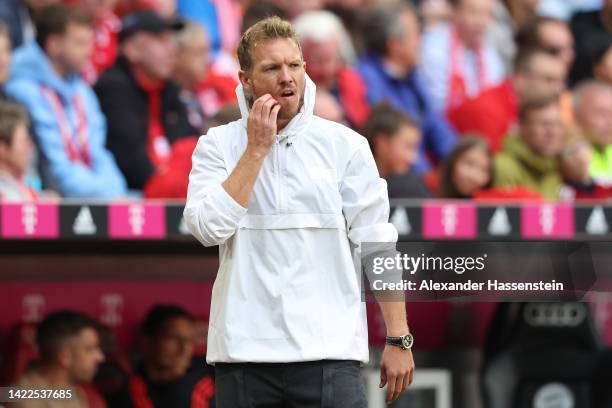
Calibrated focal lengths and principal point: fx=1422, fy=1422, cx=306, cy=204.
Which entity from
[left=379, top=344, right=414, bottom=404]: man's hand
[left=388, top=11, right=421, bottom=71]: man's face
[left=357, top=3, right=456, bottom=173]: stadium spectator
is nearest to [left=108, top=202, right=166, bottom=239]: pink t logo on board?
[left=379, top=344, right=414, bottom=404]: man's hand

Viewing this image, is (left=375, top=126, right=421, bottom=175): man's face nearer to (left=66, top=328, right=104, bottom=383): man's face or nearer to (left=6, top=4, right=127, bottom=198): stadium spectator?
(left=6, top=4, right=127, bottom=198): stadium spectator

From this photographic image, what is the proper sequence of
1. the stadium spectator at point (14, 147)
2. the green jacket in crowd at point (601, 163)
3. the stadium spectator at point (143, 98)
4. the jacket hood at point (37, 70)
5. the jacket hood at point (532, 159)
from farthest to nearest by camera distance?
the green jacket in crowd at point (601, 163) → the jacket hood at point (532, 159) → the stadium spectator at point (143, 98) → the jacket hood at point (37, 70) → the stadium spectator at point (14, 147)

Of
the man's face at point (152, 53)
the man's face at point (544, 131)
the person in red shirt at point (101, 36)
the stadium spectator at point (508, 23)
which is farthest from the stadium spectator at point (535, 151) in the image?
the person in red shirt at point (101, 36)

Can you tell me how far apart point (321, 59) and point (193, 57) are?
0.75 metres

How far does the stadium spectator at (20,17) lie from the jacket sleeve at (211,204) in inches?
159

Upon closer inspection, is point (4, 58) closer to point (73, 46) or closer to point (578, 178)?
point (73, 46)

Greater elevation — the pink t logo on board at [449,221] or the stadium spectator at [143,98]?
the stadium spectator at [143,98]

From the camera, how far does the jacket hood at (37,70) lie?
7.35 metres

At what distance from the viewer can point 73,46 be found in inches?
295

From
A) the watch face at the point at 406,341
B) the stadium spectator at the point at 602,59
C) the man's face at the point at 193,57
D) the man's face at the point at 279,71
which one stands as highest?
the stadium spectator at the point at 602,59

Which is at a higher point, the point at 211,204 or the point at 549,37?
the point at 549,37

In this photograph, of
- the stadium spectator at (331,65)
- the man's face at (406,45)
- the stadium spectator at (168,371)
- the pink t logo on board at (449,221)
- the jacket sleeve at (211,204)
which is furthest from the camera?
the man's face at (406,45)

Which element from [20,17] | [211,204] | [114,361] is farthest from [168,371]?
[211,204]

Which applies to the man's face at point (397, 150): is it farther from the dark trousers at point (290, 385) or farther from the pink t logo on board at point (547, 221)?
the dark trousers at point (290, 385)
